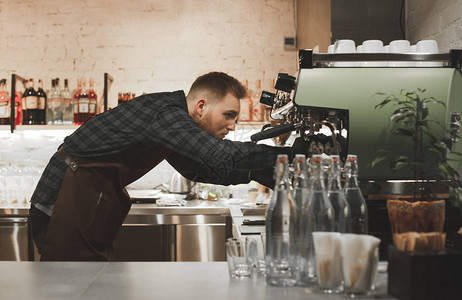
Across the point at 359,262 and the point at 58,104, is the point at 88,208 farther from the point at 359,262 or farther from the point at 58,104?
the point at 58,104

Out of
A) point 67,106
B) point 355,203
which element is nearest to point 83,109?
point 67,106

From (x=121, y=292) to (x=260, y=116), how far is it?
127 inches

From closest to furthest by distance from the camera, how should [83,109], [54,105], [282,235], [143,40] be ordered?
[282,235] → [83,109] → [54,105] → [143,40]

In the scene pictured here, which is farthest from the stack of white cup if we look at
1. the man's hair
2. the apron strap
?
the apron strap

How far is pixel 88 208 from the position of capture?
2.01m

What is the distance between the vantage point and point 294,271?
1.08 m

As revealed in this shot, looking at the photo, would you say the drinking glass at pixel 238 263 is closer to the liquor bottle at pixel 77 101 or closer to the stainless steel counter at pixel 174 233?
the stainless steel counter at pixel 174 233

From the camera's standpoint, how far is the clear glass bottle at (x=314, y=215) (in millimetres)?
1077

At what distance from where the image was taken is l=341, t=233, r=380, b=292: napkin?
3.21 ft

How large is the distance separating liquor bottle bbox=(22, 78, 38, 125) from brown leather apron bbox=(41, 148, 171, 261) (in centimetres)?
218

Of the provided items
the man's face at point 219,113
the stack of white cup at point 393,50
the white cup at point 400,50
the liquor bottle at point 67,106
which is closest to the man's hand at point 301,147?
the stack of white cup at point 393,50

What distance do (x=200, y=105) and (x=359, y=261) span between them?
4.17ft

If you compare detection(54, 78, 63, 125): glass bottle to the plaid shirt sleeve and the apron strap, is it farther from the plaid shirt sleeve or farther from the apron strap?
the plaid shirt sleeve

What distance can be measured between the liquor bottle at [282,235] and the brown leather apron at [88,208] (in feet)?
3.34
